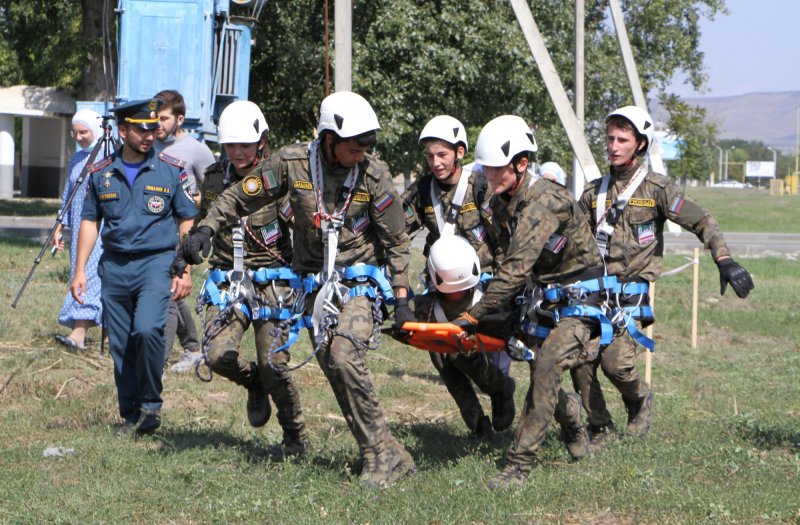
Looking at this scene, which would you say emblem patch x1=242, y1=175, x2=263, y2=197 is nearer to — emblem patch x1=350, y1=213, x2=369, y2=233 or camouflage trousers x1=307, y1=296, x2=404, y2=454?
emblem patch x1=350, y1=213, x2=369, y2=233

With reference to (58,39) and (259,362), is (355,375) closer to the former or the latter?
(259,362)

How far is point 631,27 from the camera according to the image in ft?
131

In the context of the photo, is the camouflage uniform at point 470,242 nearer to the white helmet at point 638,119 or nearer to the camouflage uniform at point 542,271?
the camouflage uniform at point 542,271

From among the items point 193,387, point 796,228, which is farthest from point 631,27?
point 193,387

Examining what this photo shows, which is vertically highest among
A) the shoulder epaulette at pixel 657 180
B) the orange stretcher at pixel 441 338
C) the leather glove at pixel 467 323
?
the shoulder epaulette at pixel 657 180

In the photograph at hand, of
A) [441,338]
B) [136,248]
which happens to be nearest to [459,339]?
[441,338]

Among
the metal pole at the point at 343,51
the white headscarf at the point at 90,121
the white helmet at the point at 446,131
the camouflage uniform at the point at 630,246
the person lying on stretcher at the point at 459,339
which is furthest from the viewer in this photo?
the metal pole at the point at 343,51

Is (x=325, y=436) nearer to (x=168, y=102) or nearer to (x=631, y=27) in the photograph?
(x=168, y=102)

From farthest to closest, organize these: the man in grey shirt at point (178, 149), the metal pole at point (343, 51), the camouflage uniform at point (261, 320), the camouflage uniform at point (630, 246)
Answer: the metal pole at point (343, 51) → the man in grey shirt at point (178, 149) → the camouflage uniform at point (630, 246) → the camouflage uniform at point (261, 320)

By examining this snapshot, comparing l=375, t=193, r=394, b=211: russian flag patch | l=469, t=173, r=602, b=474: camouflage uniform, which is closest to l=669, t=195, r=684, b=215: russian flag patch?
l=469, t=173, r=602, b=474: camouflage uniform

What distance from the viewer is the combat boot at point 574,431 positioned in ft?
24.6

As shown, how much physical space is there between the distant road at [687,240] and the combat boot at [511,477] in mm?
17640

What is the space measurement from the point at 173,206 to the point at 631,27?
33975 mm

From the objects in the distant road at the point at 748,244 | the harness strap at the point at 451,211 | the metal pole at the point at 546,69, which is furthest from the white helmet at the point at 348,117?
the distant road at the point at 748,244
